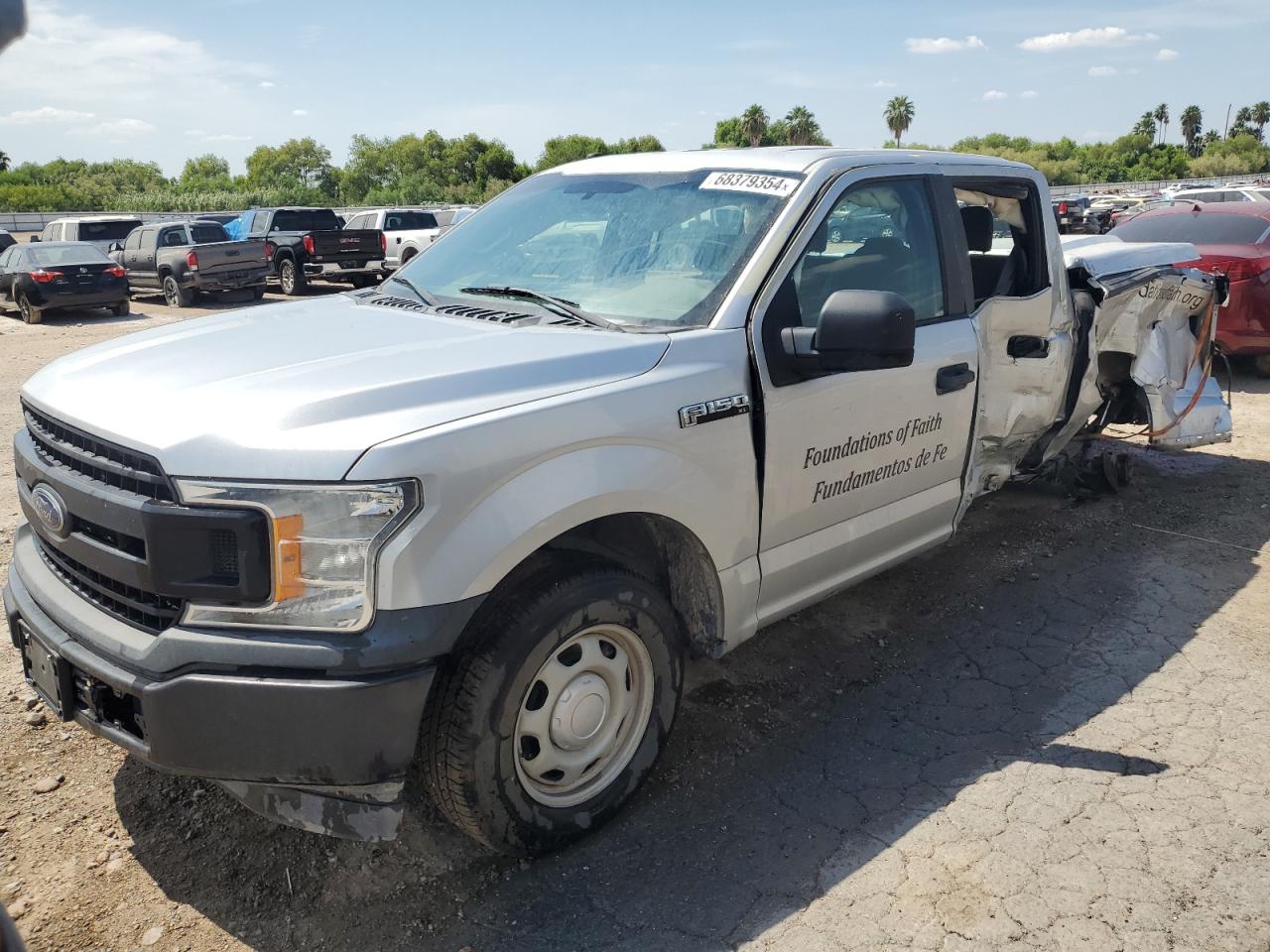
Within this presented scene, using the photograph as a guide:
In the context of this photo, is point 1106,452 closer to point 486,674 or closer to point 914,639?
point 914,639

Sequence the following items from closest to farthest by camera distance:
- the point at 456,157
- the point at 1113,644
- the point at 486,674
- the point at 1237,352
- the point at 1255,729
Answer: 1. the point at 486,674
2. the point at 1255,729
3. the point at 1113,644
4. the point at 1237,352
5. the point at 456,157

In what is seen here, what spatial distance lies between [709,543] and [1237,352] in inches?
345

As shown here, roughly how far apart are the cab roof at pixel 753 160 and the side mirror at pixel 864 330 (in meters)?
0.79

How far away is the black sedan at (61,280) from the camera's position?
56.6 ft

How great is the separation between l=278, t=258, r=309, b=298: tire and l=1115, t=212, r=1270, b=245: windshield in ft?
50.6

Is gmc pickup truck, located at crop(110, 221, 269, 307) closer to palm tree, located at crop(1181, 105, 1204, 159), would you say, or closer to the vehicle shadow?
the vehicle shadow

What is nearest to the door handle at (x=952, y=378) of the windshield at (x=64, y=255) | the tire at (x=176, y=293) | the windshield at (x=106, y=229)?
the windshield at (x=64, y=255)

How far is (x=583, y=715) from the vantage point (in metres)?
2.89

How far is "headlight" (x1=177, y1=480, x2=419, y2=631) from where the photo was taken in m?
2.32

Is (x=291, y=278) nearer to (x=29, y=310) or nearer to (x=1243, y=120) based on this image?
(x=29, y=310)

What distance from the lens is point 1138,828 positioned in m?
3.12

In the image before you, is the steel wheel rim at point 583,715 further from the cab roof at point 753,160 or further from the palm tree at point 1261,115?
the palm tree at point 1261,115

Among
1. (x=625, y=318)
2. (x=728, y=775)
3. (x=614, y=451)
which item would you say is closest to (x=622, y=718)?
(x=728, y=775)

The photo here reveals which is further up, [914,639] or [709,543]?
[709,543]
